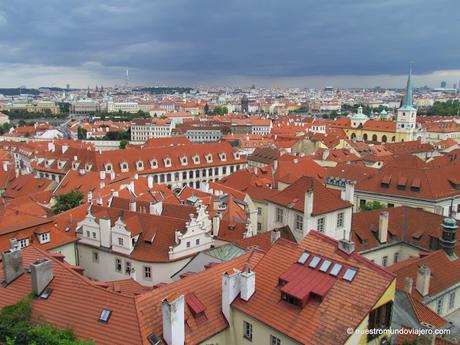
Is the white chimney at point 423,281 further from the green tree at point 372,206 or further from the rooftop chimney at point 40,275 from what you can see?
the green tree at point 372,206

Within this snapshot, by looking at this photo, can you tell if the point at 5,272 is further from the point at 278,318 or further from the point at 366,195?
the point at 366,195

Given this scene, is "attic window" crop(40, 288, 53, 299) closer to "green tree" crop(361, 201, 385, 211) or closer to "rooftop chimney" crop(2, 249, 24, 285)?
"rooftop chimney" crop(2, 249, 24, 285)

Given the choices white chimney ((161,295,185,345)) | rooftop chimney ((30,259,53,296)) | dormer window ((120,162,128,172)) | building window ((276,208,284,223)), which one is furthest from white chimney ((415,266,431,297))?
dormer window ((120,162,128,172))

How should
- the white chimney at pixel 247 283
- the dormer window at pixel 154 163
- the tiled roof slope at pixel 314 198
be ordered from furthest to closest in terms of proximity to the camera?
the dormer window at pixel 154 163, the tiled roof slope at pixel 314 198, the white chimney at pixel 247 283

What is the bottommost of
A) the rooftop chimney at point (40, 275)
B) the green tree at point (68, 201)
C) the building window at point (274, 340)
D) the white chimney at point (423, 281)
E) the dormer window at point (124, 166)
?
the dormer window at point (124, 166)

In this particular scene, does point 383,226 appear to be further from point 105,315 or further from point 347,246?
point 105,315

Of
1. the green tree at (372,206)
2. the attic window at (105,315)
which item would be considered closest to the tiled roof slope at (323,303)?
the attic window at (105,315)

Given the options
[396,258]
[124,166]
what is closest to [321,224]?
[396,258]
